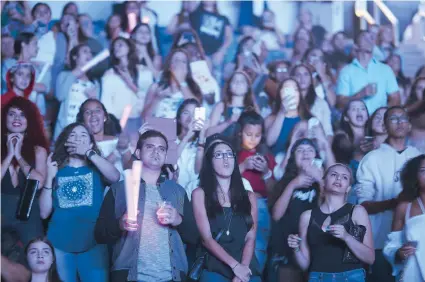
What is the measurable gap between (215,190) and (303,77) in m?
1.99

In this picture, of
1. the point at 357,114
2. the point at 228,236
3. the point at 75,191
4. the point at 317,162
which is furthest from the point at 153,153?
the point at 357,114

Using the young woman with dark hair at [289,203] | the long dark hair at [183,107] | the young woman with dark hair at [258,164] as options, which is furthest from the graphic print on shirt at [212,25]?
the young woman with dark hair at [289,203]

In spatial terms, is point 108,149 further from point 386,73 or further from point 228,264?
point 386,73

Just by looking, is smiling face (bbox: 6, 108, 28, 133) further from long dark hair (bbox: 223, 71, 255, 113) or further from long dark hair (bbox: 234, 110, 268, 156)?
long dark hair (bbox: 223, 71, 255, 113)

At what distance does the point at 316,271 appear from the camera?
209 inches

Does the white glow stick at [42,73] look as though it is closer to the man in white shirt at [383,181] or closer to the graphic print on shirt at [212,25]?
the graphic print on shirt at [212,25]

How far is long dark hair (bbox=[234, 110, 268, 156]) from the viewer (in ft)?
20.7

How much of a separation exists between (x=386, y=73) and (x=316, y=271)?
8.75 feet

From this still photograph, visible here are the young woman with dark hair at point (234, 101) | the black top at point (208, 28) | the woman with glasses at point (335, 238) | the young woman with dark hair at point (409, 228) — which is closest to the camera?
the woman with glasses at point (335, 238)

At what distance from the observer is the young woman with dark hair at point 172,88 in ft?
22.7

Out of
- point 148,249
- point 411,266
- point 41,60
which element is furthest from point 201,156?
point 41,60

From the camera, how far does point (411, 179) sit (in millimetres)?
5625

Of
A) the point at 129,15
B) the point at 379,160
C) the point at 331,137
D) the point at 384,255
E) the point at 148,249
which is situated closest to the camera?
the point at 148,249

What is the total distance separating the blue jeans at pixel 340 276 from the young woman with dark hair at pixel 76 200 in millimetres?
1274
